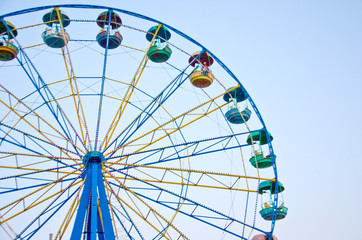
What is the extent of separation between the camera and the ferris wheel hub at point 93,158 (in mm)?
12094

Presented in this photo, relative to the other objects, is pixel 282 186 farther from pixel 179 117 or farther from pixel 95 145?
pixel 95 145

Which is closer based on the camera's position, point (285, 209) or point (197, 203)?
point (197, 203)

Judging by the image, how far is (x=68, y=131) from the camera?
12898 millimetres

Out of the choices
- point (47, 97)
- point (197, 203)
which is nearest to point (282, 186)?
point (197, 203)

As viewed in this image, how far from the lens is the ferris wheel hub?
1209cm

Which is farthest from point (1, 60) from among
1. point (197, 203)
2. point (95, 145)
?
point (197, 203)

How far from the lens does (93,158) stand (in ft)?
39.8

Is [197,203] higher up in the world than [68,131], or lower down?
lower down

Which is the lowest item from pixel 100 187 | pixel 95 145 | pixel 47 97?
pixel 100 187

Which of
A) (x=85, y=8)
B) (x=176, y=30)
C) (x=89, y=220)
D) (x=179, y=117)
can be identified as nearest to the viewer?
(x=89, y=220)

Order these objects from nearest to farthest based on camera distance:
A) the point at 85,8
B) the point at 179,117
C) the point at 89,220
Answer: the point at 89,220, the point at 85,8, the point at 179,117

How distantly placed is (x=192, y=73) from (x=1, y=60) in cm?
704

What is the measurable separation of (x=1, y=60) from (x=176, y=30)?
653 centimetres

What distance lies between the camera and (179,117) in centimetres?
1439
